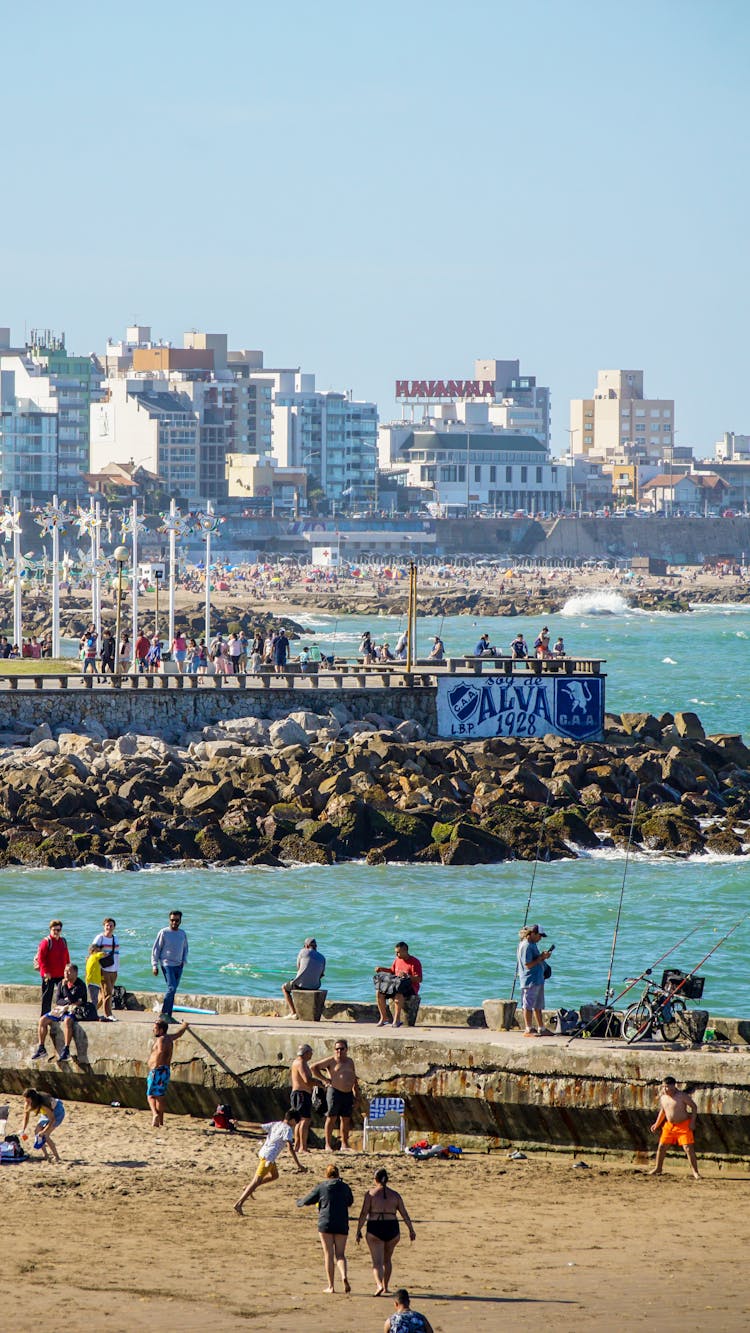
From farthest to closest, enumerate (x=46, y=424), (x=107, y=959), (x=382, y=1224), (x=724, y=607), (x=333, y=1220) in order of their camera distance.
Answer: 1. (x=46, y=424)
2. (x=724, y=607)
3. (x=107, y=959)
4. (x=333, y=1220)
5. (x=382, y=1224)

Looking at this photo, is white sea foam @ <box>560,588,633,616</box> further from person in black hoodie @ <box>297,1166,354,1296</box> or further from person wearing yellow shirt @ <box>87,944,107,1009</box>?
person in black hoodie @ <box>297,1166,354,1296</box>

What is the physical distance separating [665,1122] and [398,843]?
59.9 ft

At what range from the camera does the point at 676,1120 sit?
16.3 metres

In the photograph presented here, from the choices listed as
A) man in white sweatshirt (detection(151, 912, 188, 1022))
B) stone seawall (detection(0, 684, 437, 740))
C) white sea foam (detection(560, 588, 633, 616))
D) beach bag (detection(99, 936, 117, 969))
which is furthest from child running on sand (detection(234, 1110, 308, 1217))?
white sea foam (detection(560, 588, 633, 616))

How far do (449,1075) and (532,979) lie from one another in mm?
1122

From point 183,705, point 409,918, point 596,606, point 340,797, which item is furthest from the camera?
point 596,606

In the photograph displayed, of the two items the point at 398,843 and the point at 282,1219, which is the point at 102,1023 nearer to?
the point at 282,1219

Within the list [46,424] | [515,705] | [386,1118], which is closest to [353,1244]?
[386,1118]

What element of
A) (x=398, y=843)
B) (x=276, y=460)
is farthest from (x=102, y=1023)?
(x=276, y=460)

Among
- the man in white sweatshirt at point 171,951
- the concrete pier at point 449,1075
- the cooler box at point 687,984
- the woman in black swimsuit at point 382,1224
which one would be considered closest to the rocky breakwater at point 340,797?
the concrete pier at point 449,1075

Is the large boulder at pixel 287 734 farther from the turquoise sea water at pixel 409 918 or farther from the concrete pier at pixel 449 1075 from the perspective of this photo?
the concrete pier at pixel 449 1075

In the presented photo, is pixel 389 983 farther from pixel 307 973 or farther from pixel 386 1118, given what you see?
pixel 386 1118

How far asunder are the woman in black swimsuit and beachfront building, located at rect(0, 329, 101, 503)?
14655 cm

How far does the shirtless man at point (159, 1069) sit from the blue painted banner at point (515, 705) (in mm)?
27418
